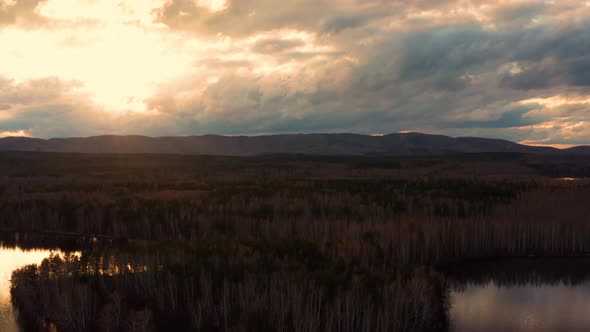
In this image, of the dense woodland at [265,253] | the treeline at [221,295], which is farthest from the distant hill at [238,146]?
the treeline at [221,295]

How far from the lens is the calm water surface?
10.5 metres

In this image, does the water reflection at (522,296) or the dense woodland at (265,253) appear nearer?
the dense woodland at (265,253)

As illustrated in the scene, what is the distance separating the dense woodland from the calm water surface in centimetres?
32

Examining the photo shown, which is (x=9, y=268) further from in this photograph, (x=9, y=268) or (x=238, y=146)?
(x=238, y=146)

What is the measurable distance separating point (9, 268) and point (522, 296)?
51.1 feet

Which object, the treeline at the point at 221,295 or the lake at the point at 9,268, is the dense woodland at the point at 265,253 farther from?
the lake at the point at 9,268

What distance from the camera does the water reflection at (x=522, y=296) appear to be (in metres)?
11.1

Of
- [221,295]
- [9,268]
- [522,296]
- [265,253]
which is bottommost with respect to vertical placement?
[522,296]

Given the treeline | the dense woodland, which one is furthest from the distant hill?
the treeline

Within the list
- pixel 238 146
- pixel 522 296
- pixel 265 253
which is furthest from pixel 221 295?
pixel 238 146

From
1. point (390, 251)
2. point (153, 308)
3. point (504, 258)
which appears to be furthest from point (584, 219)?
point (153, 308)

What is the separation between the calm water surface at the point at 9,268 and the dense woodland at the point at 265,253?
1.05 ft

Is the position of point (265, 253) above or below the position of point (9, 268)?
above

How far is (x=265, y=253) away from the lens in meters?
12.1
